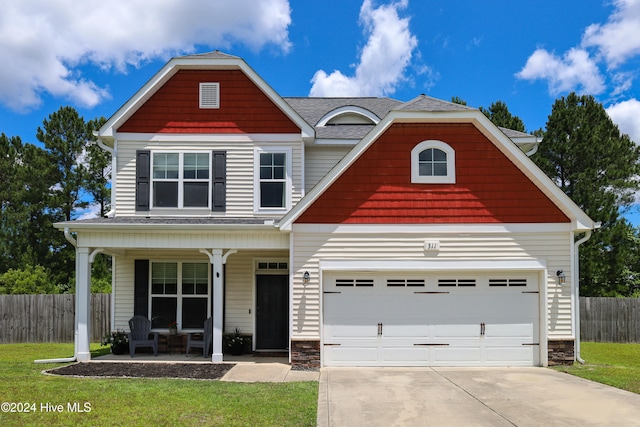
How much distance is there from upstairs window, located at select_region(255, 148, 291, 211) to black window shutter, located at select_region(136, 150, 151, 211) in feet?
9.20

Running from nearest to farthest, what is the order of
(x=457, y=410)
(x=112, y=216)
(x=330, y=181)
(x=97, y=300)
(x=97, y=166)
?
(x=457, y=410) → (x=330, y=181) → (x=112, y=216) → (x=97, y=300) → (x=97, y=166)

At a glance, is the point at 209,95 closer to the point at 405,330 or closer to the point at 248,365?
the point at 248,365

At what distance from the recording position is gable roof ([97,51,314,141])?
13648 millimetres

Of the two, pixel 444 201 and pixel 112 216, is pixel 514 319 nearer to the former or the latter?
pixel 444 201

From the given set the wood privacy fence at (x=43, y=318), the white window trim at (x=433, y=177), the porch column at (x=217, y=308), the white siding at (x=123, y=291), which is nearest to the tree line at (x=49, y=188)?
the wood privacy fence at (x=43, y=318)

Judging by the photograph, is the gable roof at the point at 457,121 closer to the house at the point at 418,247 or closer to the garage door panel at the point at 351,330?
the house at the point at 418,247

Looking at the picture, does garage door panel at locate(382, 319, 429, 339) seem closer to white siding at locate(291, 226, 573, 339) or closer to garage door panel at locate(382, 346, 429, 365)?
garage door panel at locate(382, 346, 429, 365)

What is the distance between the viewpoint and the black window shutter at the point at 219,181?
13727 millimetres

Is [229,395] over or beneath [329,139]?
beneath

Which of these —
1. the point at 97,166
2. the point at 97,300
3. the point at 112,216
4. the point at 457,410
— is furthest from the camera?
the point at 97,166

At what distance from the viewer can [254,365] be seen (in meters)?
11.8

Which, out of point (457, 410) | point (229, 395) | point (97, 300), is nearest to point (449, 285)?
point (457, 410)

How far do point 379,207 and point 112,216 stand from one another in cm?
702

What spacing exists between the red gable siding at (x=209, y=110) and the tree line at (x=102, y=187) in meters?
11.3
